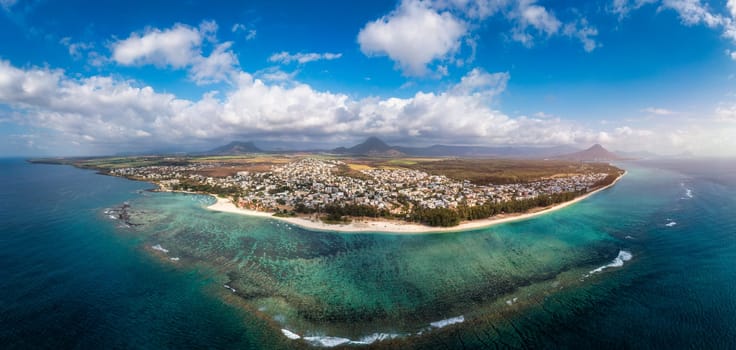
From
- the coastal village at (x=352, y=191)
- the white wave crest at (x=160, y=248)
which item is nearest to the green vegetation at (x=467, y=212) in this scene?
the coastal village at (x=352, y=191)

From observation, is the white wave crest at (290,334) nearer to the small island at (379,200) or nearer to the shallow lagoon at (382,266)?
the shallow lagoon at (382,266)

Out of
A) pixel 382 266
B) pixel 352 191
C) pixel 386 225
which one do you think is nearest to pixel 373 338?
pixel 382 266

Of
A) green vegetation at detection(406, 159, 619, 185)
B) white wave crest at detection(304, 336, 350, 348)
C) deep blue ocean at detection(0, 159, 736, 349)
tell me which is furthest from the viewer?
green vegetation at detection(406, 159, 619, 185)

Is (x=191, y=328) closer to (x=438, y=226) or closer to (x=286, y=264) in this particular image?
(x=286, y=264)

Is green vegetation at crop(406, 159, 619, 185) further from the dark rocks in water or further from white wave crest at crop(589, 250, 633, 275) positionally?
the dark rocks in water

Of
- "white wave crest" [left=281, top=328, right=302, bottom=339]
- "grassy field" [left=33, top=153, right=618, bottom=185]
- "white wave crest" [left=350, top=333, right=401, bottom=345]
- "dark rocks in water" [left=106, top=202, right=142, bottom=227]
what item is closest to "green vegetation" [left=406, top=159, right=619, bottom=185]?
"grassy field" [left=33, top=153, right=618, bottom=185]

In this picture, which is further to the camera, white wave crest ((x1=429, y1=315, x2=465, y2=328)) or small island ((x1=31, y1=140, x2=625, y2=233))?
small island ((x1=31, y1=140, x2=625, y2=233))

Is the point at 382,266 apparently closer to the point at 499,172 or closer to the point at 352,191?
the point at 352,191

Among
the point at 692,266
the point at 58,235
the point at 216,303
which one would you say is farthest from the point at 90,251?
the point at 692,266
